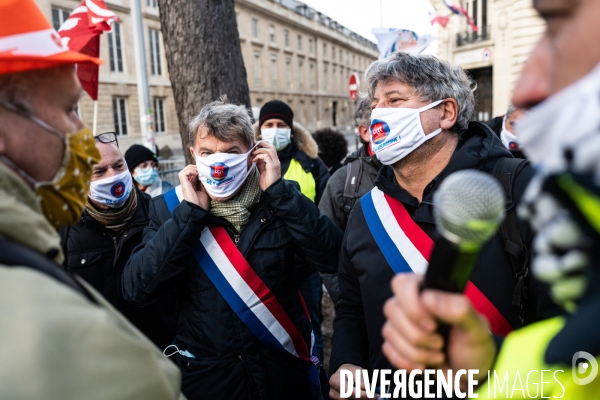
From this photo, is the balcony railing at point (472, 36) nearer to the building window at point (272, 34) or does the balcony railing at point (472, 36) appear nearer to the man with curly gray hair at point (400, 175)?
the man with curly gray hair at point (400, 175)

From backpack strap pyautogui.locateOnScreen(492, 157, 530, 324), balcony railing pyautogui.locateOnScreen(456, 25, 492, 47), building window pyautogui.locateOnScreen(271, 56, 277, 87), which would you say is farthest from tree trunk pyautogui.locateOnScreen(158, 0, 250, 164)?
building window pyautogui.locateOnScreen(271, 56, 277, 87)

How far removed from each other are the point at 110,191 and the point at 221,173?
918 mm

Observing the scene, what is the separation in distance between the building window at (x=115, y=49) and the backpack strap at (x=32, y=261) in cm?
2747

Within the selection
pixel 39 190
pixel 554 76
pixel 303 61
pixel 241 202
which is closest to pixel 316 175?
pixel 241 202

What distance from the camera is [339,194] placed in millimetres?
3498

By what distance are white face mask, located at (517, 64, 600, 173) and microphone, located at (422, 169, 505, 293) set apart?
4.7 inches

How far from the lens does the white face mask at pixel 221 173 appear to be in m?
2.57

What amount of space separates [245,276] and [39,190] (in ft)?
4.41

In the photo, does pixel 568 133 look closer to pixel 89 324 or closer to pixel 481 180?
pixel 481 180

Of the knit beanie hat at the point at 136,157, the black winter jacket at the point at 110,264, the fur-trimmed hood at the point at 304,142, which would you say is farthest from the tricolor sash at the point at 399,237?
the knit beanie hat at the point at 136,157

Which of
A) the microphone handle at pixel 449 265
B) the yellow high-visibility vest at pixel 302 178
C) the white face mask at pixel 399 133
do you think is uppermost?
the white face mask at pixel 399 133

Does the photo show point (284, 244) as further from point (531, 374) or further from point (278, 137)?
point (278, 137)

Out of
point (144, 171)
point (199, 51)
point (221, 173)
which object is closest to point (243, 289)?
point (221, 173)

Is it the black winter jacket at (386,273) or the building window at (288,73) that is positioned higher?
the building window at (288,73)
